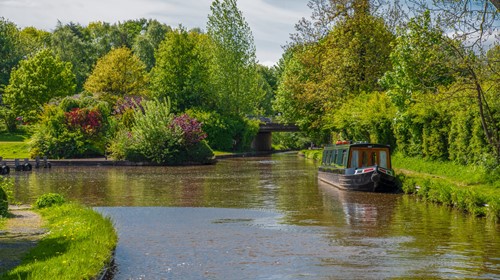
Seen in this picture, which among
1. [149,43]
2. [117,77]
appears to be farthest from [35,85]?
[149,43]

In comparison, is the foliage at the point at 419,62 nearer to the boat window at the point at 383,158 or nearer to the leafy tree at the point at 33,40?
the boat window at the point at 383,158

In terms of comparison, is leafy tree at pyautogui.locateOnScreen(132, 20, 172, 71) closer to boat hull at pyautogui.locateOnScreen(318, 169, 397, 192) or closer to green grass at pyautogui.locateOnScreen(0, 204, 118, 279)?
boat hull at pyautogui.locateOnScreen(318, 169, 397, 192)

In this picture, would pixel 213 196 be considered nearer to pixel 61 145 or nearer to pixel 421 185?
pixel 421 185

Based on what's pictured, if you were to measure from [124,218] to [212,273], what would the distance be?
9754 millimetres

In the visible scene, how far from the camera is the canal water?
14844 mm

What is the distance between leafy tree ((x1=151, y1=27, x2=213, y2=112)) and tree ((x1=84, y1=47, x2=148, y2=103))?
632 cm

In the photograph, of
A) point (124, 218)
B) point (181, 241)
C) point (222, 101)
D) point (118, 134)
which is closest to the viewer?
point (181, 241)

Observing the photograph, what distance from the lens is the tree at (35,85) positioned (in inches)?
3172

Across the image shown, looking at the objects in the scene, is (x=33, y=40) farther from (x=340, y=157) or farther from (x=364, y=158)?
(x=364, y=158)

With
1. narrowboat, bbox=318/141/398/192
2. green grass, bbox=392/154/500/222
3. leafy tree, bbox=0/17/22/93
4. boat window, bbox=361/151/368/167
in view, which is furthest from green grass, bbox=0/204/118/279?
leafy tree, bbox=0/17/22/93

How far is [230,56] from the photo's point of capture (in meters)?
85.6

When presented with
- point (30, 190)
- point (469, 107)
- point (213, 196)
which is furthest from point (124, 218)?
point (469, 107)

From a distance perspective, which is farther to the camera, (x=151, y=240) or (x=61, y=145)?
(x=61, y=145)

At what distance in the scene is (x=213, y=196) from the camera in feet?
103
